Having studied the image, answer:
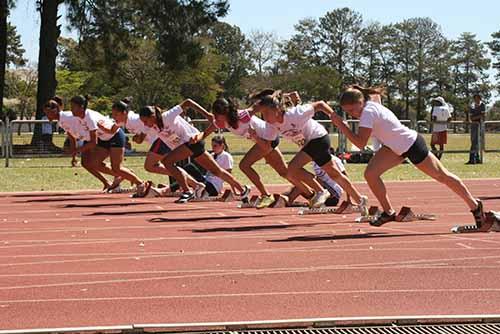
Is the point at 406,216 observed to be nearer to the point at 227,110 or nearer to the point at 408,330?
the point at 227,110

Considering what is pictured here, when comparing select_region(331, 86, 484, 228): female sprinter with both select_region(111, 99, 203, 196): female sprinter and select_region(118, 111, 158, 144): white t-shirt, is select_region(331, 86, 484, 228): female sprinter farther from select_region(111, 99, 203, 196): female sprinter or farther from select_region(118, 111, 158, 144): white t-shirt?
select_region(118, 111, 158, 144): white t-shirt

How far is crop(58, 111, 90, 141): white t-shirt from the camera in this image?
1633 centimetres

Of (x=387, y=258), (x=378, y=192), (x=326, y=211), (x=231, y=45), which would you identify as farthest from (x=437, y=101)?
(x=231, y=45)

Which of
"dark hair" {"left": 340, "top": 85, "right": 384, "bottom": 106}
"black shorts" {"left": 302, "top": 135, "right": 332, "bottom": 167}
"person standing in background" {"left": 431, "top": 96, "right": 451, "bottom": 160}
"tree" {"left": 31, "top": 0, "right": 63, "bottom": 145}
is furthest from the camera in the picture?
"tree" {"left": 31, "top": 0, "right": 63, "bottom": 145}

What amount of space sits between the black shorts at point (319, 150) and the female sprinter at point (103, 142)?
4.38 meters

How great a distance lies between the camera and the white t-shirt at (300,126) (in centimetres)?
1246

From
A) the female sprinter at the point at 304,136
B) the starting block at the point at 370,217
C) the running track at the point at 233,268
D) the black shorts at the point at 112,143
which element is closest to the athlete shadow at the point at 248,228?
the running track at the point at 233,268

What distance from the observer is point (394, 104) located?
103688 mm

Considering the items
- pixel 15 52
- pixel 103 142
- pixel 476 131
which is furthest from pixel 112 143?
pixel 15 52

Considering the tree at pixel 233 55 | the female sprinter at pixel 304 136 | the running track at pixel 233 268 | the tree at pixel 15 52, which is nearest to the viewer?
the running track at pixel 233 268

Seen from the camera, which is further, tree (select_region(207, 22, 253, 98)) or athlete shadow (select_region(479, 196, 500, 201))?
tree (select_region(207, 22, 253, 98))

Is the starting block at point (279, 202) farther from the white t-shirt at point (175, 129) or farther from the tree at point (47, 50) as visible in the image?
the tree at point (47, 50)

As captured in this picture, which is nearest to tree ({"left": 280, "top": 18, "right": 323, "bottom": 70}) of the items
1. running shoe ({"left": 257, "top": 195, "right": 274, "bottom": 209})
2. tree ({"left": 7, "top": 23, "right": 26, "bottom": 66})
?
tree ({"left": 7, "top": 23, "right": 26, "bottom": 66})

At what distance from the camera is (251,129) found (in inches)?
542
